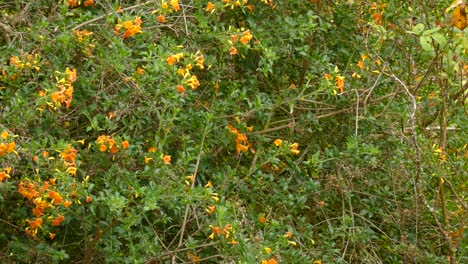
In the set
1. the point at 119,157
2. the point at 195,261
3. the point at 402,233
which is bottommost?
the point at 402,233

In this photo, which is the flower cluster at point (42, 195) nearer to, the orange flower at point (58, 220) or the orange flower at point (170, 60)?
the orange flower at point (58, 220)

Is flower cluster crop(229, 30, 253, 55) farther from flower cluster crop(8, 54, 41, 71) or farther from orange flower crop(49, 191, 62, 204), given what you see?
orange flower crop(49, 191, 62, 204)

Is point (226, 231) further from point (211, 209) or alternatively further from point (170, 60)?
point (170, 60)

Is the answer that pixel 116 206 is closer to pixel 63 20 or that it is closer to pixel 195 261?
pixel 195 261

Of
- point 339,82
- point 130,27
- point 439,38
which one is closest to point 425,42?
point 439,38

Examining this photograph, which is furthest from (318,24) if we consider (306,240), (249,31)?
(306,240)

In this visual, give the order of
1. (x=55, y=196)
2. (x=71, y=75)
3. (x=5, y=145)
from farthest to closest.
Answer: (x=71, y=75) → (x=55, y=196) → (x=5, y=145)

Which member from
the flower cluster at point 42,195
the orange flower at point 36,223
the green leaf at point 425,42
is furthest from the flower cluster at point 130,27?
the green leaf at point 425,42

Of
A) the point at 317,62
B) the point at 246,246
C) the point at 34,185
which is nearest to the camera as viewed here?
the point at 34,185

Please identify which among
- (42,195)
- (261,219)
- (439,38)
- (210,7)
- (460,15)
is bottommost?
(261,219)

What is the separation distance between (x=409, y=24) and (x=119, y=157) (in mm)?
1599

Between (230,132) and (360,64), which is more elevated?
(360,64)

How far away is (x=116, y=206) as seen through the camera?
3.10m

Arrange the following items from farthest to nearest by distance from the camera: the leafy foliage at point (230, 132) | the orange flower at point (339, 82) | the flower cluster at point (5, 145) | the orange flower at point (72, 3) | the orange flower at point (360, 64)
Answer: the orange flower at point (360, 64)
the orange flower at point (339, 82)
the orange flower at point (72, 3)
the leafy foliage at point (230, 132)
the flower cluster at point (5, 145)
